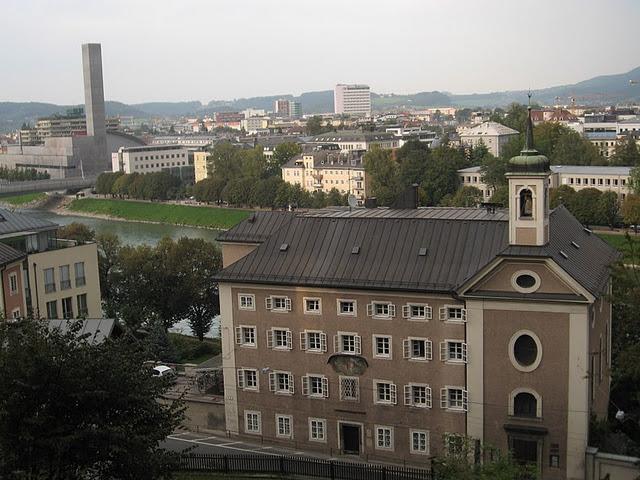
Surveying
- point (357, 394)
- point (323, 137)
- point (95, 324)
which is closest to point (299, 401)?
point (357, 394)

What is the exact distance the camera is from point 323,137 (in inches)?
4596

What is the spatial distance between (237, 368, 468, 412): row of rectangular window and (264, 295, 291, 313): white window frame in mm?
1497

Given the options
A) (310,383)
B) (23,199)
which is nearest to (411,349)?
(310,383)

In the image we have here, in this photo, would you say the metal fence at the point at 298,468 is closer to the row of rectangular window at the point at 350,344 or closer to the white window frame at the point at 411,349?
the white window frame at the point at 411,349

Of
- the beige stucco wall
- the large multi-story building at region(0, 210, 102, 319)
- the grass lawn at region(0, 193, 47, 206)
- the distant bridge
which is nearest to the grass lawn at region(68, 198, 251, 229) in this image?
the distant bridge

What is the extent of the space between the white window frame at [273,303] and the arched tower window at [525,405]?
5660 mm

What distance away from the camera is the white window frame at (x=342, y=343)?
836 inches

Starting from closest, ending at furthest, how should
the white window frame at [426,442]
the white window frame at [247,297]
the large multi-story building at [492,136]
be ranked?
the white window frame at [426,442] → the white window frame at [247,297] → the large multi-story building at [492,136]

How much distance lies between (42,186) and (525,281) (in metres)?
82.5

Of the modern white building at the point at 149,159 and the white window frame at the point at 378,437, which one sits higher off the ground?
the modern white building at the point at 149,159

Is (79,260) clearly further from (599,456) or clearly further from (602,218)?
(602,218)

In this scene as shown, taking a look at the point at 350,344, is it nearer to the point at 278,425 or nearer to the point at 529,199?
the point at 278,425

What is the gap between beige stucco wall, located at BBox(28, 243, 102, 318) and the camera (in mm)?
28156

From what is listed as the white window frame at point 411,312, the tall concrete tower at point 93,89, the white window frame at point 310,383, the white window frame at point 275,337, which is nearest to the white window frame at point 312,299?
the white window frame at point 275,337
